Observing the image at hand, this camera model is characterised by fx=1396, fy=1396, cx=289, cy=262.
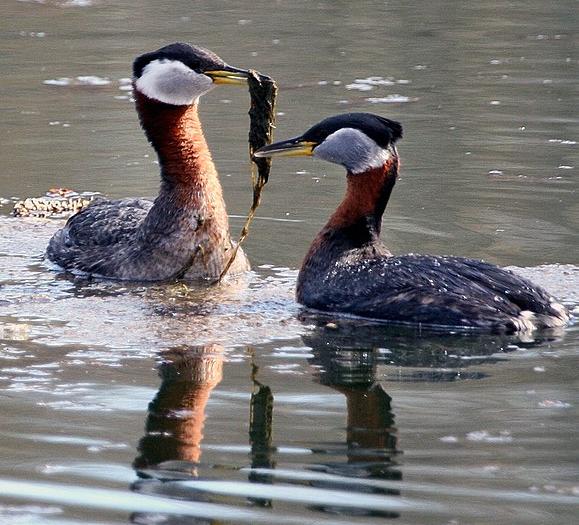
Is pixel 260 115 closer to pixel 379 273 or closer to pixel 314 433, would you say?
pixel 379 273

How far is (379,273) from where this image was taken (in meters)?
8.95

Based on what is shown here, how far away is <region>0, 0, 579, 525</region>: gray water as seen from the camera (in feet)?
19.3

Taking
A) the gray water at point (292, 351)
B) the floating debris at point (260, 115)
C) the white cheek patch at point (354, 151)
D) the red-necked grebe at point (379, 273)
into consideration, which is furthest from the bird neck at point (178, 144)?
the white cheek patch at point (354, 151)

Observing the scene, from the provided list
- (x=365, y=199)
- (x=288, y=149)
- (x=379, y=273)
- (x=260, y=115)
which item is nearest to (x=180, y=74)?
(x=260, y=115)

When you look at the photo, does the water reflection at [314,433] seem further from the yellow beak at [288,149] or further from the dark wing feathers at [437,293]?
the yellow beak at [288,149]

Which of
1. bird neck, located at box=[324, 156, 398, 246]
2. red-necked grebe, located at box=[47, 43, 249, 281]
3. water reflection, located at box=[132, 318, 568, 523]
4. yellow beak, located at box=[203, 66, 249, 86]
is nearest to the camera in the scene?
water reflection, located at box=[132, 318, 568, 523]

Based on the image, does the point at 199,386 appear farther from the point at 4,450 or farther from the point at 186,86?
the point at 186,86

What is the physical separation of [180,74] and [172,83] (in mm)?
98

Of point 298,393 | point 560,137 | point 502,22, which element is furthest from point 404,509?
point 502,22

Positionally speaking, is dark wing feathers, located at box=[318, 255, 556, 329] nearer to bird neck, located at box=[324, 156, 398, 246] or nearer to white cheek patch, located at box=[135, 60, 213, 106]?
bird neck, located at box=[324, 156, 398, 246]

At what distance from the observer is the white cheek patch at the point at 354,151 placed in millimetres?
9281

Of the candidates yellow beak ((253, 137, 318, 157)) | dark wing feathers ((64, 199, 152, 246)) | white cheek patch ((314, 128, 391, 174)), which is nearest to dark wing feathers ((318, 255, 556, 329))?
white cheek patch ((314, 128, 391, 174))

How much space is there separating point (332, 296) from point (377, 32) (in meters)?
12.9

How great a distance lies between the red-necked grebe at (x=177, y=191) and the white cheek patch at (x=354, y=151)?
3.12 ft
